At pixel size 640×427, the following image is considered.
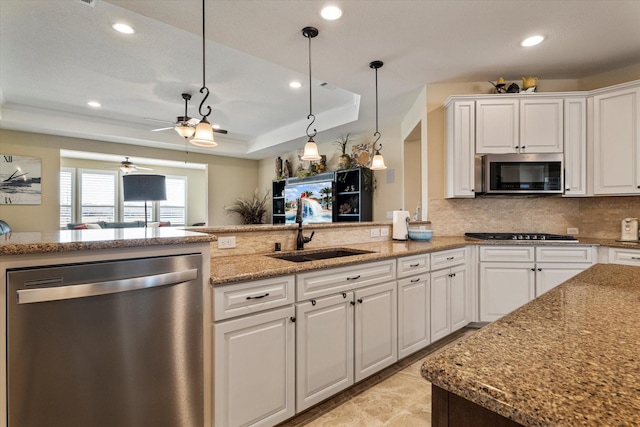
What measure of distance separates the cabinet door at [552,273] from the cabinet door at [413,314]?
1235mm

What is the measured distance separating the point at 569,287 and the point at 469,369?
84 cm

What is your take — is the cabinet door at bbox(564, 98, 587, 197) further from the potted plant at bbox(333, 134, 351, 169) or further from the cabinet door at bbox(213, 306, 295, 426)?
the cabinet door at bbox(213, 306, 295, 426)

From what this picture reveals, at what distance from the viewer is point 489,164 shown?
309 centimetres

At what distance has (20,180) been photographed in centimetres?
482

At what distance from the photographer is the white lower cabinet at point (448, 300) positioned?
2.57m

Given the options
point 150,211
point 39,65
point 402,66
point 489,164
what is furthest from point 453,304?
point 150,211

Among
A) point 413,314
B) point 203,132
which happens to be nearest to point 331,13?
point 203,132

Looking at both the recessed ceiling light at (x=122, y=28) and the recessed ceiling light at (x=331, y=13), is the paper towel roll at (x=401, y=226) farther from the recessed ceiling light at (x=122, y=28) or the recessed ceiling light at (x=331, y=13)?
the recessed ceiling light at (x=122, y=28)

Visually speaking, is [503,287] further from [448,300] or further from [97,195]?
[97,195]

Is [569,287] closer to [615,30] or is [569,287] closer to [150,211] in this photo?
[615,30]

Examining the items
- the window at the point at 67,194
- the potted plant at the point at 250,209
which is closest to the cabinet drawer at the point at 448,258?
the potted plant at the point at 250,209

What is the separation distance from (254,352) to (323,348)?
46 cm

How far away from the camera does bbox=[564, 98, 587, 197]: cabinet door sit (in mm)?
2998

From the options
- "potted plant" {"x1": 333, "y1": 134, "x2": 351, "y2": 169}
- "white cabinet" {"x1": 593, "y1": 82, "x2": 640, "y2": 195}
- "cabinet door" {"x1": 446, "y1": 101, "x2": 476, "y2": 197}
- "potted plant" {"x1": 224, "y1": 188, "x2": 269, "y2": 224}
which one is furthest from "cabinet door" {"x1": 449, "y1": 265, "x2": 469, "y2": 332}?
"potted plant" {"x1": 224, "y1": 188, "x2": 269, "y2": 224}
